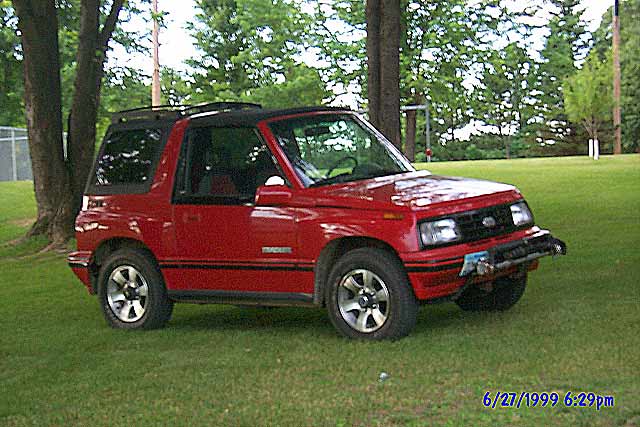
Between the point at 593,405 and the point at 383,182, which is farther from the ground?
the point at 383,182

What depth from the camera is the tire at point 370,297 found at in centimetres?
952

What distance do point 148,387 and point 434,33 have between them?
208ft

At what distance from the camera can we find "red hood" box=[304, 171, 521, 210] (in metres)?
9.65

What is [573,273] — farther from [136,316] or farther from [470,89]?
[470,89]

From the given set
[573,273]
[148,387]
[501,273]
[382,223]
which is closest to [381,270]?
[382,223]

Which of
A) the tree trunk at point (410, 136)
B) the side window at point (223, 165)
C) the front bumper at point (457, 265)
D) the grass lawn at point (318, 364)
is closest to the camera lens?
the grass lawn at point (318, 364)

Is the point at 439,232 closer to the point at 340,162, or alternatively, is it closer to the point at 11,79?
→ the point at 340,162

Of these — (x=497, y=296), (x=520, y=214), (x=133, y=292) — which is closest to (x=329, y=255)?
(x=520, y=214)

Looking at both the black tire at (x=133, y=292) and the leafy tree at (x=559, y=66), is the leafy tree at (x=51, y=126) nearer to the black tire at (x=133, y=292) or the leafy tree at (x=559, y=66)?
the black tire at (x=133, y=292)

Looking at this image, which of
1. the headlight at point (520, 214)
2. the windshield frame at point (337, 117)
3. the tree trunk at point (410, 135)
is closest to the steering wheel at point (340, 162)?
the windshield frame at point (337, 117)

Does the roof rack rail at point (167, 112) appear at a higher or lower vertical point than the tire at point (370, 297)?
higher

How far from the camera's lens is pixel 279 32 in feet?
260

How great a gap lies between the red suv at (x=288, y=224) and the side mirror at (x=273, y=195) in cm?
1

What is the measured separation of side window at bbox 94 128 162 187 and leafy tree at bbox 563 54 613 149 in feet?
194
